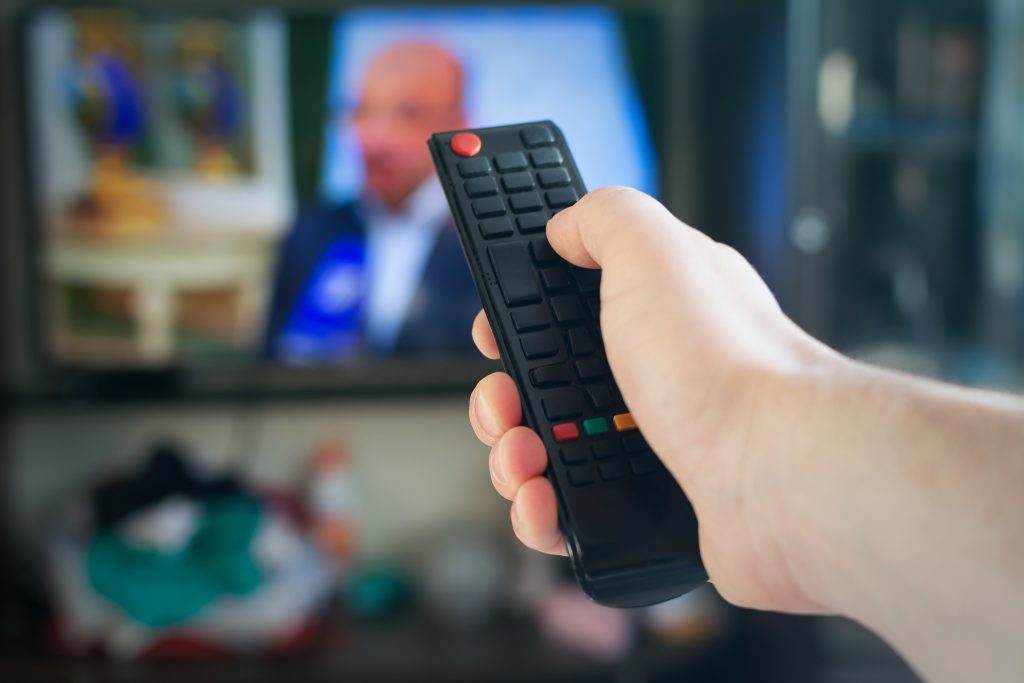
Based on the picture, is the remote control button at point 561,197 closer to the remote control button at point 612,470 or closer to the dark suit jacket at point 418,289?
the remote control button at point 612,470

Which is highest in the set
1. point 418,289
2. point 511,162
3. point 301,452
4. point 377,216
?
point 511,162

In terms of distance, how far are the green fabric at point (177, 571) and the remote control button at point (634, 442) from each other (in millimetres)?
952

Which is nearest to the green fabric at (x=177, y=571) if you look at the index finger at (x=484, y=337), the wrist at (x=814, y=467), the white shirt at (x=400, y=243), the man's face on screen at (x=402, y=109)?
the white shirt at (x=400, y=243)

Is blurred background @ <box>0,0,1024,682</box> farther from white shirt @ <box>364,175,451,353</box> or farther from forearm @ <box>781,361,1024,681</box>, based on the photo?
forearm @ <box>781,361,1024,681</box>

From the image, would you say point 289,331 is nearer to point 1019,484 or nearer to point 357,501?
point 357,501

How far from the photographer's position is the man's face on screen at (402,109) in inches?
57.4

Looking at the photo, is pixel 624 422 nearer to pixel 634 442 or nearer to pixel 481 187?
pixel 634 442

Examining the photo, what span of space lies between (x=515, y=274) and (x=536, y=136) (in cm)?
11

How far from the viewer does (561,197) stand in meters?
0.58

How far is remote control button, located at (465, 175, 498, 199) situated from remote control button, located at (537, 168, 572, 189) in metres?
0.03

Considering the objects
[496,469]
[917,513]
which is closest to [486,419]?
[496,469]

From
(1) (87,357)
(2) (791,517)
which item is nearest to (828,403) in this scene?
(2) (791,517)

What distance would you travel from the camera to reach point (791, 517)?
429 millimetres

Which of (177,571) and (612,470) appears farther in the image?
(177,571)
